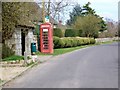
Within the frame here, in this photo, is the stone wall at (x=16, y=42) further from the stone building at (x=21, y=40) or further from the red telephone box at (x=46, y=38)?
the red telephone box at (x=46, y=38)

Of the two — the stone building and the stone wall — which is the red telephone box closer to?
the stone building

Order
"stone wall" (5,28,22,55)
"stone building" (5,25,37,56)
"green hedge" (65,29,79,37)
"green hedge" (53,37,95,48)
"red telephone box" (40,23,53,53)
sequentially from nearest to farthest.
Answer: "stone wall" (5,28,22,55), "stone building" (5,25,37,56), "red telephone box" (40,23,53,53), "green hedge" (53,37,95,48), "green hedge" (65,29,79,37)

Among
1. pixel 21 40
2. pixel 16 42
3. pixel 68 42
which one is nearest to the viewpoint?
pixel 16 42

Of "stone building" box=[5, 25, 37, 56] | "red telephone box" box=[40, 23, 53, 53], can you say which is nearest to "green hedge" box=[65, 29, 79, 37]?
"red telephone box" box=[40, 23, 53, 53]

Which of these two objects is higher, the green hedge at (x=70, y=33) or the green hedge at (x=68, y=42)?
the green hedge at (x=70, y=33)

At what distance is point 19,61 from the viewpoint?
64.9ft

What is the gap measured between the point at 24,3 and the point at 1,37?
2756mm

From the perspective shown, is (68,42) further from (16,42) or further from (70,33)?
(16,42)

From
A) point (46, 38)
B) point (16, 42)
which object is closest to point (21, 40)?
point (16, 42)

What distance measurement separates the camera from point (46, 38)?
107ft

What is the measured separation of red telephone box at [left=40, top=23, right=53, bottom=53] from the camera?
3212 centimetres

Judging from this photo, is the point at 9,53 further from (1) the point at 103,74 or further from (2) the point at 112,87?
(2) the point at 112,87

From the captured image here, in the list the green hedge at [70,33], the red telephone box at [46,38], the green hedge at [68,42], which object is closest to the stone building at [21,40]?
the red telephone box at [46,38]

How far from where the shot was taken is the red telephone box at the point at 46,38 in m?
32.1
